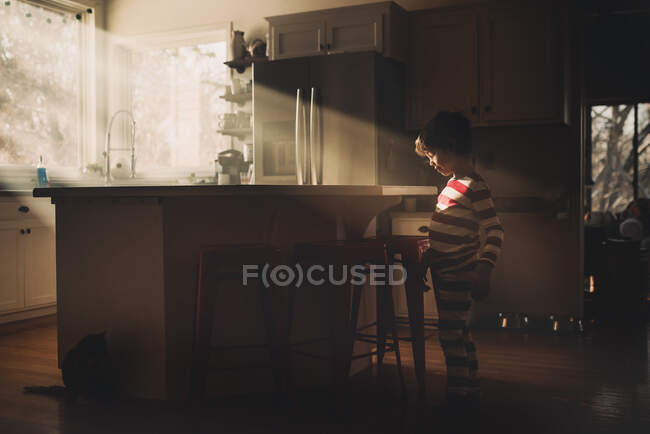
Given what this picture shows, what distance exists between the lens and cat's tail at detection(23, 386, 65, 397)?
2.66 m

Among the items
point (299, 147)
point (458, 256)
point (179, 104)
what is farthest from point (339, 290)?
point (179, 104)

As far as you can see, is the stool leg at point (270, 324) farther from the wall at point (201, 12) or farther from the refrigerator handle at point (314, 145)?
the wall at point (201, 12)

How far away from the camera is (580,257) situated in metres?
3.95

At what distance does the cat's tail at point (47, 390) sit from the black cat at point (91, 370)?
0.08 meters

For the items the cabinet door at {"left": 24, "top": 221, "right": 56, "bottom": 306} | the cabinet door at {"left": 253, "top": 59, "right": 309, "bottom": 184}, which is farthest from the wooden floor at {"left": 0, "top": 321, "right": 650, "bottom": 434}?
the cabinet door at {"left": 253, "top": 59, "right": 309, "bottom": 184}

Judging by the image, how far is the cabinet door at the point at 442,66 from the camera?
4129mm

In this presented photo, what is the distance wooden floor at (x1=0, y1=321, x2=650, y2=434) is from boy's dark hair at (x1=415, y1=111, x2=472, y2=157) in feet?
3.35

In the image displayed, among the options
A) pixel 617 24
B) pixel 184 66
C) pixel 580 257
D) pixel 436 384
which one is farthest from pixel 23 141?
pixel 617 24

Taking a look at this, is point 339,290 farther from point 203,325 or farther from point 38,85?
point 38,85

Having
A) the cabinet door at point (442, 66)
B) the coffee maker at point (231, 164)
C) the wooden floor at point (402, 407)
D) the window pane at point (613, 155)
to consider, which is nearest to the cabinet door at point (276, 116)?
the coffee maker at point (231, 164)

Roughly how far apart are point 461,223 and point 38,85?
400 centimetres

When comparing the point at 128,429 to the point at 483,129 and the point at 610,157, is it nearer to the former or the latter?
the point at 483,129

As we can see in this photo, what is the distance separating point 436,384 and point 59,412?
1574 millimetres

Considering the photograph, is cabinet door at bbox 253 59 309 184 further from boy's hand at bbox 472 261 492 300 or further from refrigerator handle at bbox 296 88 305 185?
boy's hand at bbox 472 261 492 300
